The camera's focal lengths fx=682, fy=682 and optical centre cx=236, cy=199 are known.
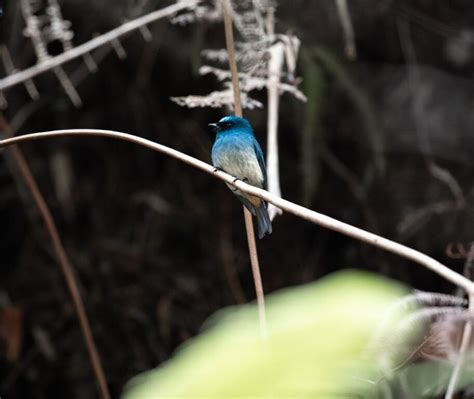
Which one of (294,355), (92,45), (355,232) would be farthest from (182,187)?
(294,355)

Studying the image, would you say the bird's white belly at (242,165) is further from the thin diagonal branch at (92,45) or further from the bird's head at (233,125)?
the thin diagonal branch at (92,45)

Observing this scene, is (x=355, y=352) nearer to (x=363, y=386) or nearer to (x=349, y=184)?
(x=363, y=386)

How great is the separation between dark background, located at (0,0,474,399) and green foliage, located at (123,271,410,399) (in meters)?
3.25

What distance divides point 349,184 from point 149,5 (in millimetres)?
1463

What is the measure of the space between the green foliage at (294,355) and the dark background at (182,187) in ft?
10.7

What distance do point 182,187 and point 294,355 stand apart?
12.2 feet

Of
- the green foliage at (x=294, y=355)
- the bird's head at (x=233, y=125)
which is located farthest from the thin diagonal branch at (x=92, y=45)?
the green foliage at (x=294, y=355)

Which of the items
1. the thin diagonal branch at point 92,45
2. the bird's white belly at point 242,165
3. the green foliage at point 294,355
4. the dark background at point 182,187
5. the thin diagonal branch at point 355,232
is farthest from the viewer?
the dark background at point 182,187

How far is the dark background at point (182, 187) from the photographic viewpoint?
12.3 feet

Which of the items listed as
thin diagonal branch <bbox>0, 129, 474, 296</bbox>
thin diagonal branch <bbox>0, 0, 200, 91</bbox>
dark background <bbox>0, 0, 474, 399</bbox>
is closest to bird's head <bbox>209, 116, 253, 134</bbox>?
thin diagonal branch <bbox>0, 0, 200, 91</bbox>

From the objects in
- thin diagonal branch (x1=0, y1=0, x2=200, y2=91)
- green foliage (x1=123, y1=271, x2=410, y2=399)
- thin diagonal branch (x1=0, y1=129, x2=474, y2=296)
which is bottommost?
green foliage (x1=123, y1=271, x2=410, y2=399)

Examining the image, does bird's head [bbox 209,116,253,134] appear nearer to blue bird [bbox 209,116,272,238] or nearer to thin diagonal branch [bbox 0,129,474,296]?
blue bird [bbox 209,116,272,238]

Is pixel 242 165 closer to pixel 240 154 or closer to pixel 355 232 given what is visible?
pixel 240 154

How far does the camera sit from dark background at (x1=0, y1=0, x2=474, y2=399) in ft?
12.3
